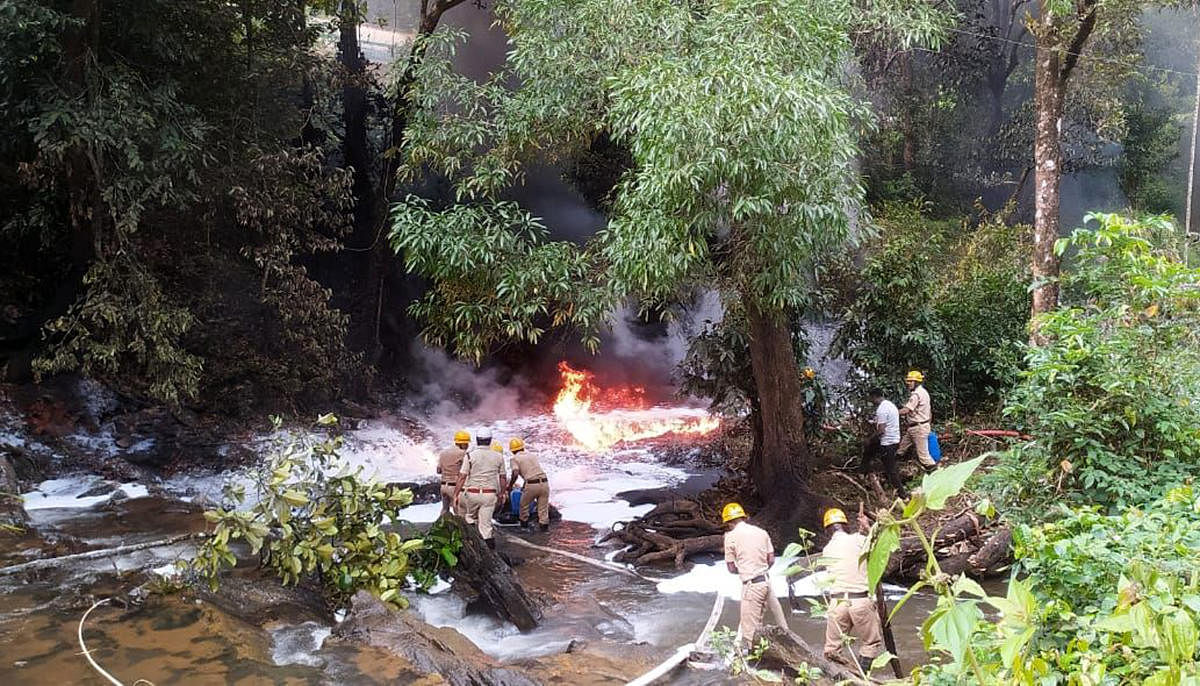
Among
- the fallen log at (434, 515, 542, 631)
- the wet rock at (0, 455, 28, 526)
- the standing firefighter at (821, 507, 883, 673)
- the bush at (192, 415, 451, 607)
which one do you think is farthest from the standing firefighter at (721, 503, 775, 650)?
the wet rock at (0, 455, 28, 526)

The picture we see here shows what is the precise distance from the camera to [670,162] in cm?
837

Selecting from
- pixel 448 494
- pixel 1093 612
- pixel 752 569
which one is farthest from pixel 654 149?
pixel 1093 612

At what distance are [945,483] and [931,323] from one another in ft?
37.1

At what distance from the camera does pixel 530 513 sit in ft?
38.3

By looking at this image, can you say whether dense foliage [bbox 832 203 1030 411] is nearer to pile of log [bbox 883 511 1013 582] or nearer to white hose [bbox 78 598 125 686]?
pile of log [bbox 883 511 1013 582]

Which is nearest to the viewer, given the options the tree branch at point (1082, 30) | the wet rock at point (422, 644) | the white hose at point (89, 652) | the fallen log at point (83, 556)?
the white hose at point (89, 652)

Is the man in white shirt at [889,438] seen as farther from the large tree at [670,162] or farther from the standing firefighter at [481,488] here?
the standing firefighter at [481,488]

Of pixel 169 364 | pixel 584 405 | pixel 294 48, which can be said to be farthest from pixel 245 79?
pixel 584 405

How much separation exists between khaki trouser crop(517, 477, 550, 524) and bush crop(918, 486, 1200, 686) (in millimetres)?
7449

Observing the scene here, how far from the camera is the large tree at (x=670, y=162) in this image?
8.41 metres

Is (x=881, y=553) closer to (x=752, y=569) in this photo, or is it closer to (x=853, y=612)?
(x=853, y=612)

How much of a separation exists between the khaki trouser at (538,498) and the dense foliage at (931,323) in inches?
195

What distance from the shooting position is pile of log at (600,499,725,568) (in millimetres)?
9906

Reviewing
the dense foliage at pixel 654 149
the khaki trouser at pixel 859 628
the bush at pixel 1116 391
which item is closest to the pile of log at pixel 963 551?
the bush at pixel 1116 391
